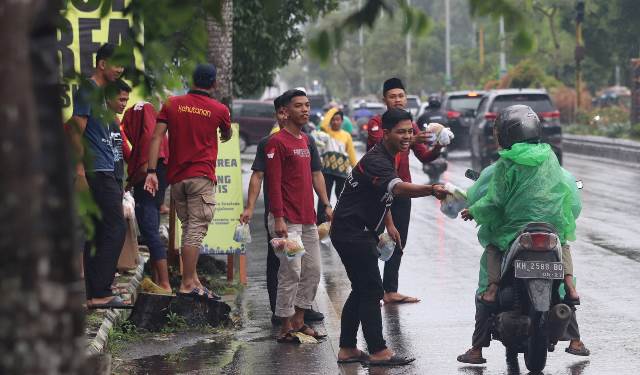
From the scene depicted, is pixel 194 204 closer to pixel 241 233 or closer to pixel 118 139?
pixel 241 233

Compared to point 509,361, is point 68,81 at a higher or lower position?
higher

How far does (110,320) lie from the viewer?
961 cm

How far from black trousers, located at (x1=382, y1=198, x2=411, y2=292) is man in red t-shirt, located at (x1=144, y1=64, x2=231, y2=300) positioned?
5.21ft

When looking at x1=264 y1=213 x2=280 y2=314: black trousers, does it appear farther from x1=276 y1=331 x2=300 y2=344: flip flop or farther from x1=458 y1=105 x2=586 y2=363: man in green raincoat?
x1=458 y1=105 x2=586 y2=363: man in green raincoat

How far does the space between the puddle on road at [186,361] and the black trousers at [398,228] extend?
84.9 inches

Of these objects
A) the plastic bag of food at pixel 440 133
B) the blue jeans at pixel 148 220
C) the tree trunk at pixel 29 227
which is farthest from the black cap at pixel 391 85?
the tree trunk at pixel 29 227

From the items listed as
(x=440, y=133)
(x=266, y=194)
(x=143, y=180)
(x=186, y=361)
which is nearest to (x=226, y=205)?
(x=143, y=180)

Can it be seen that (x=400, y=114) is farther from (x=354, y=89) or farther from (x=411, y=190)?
(x=354, y=89)

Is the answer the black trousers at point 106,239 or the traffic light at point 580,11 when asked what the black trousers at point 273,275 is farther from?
the traffic light at point 580,11

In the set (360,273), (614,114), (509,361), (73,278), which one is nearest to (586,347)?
(509,361)

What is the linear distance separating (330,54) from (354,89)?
99.2 m

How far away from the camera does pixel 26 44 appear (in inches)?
129

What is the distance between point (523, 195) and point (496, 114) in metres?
20.7

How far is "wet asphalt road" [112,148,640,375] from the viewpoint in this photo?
851 centimetres
